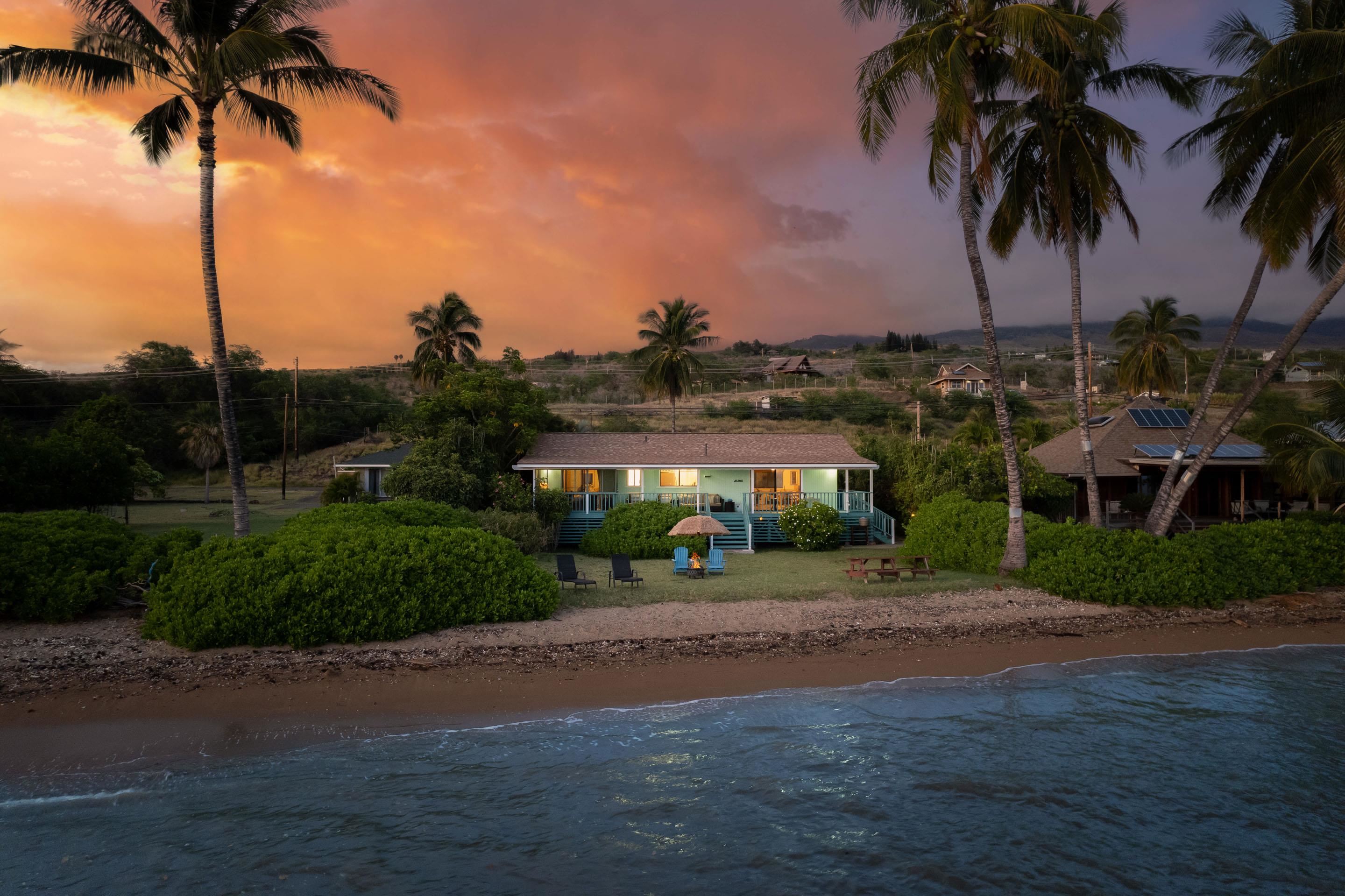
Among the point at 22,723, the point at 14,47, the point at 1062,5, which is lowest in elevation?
the point at 22,723

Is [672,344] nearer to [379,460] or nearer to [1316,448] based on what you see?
[379,460]

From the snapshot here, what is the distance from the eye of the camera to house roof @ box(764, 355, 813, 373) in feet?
301

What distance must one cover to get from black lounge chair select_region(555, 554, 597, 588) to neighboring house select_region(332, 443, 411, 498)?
2302cm

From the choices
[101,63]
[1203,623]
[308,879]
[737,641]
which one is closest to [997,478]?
[1203,623]

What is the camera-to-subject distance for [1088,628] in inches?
563

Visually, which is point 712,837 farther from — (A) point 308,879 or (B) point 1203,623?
(B) point 1203,623

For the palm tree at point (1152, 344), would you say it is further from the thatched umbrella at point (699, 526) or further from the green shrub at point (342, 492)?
the green shrub at point (342, 492)

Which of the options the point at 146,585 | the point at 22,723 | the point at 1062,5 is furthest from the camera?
the point at 1062,5

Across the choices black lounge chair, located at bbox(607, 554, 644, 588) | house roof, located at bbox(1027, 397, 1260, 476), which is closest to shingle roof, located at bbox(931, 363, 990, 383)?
house roof, located at bbox(1027, 397, 1260, 476)

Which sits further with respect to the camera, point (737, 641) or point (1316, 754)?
point (737, 641)

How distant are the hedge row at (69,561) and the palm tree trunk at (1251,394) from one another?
22.1m

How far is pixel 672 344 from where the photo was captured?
1623 inches

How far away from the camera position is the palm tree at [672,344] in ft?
A: 135

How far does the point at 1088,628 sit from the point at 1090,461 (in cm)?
657
